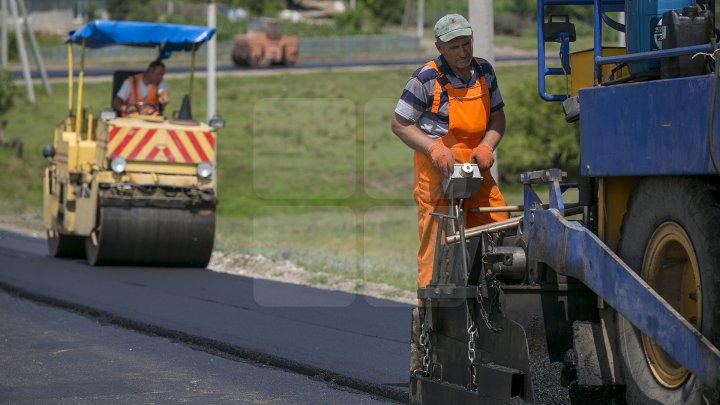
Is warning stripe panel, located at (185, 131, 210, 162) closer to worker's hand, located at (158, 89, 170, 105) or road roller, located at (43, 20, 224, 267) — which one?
road roller, located at (43, 20, 224, 267)

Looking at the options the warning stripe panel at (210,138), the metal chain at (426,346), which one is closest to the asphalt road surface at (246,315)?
the metal chain at (426,346)

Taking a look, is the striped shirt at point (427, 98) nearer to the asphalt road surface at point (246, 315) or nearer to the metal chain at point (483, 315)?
the metal chain at point (483, 315)

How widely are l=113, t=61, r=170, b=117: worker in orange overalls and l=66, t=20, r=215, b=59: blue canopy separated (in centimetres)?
39

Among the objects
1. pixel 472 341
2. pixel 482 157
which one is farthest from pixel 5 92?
pixel 472 341

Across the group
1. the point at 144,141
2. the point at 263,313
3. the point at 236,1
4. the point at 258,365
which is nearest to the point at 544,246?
the point at 258,365

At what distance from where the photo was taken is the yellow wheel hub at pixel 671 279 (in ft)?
14.8

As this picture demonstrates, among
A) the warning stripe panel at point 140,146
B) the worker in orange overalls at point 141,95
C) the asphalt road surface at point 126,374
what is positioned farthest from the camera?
the worker in orange overalls at point 141,95

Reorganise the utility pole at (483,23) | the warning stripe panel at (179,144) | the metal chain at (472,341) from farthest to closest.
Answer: the warning stripe panel at (179,144), the utility pole at (483,23), the metal chain at (472,341)

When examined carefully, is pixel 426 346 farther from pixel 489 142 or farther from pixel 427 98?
pixel 427 98

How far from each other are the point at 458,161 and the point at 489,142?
0.18 metres

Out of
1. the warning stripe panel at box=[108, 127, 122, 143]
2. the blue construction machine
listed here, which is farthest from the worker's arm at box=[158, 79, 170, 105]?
the blue construction machine

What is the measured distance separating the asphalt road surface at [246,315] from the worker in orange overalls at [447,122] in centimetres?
105

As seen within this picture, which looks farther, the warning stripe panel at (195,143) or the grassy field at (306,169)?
the grassy field at (306,169)

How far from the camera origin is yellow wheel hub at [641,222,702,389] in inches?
178
